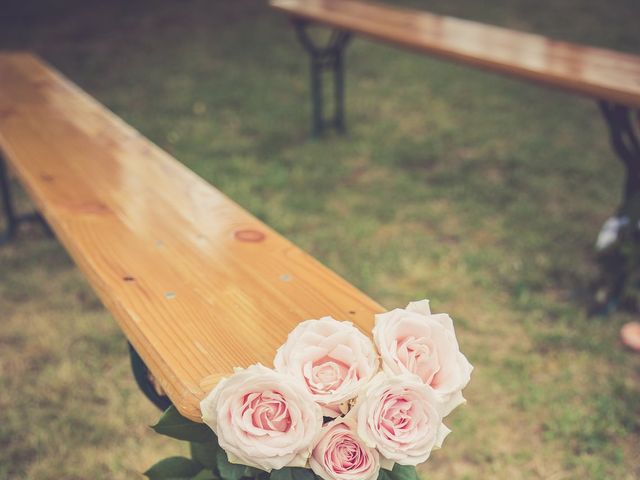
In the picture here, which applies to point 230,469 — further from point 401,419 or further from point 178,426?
point 401,419

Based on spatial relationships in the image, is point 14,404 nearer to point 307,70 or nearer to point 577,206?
point 577,206

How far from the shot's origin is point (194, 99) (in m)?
5.04

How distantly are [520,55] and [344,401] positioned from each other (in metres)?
2.22

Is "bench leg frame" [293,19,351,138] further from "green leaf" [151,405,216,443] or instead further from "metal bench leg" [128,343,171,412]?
"green leaf" [151,405,216,443]

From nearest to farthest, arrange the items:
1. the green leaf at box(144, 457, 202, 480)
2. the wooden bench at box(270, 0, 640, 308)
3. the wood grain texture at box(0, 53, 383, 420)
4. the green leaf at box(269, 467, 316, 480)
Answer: the green leaf at box(269, 467, 316, 480) < the wood grain texture at box(0, 53, 383, 420) < the green leaf at box(144, 457, 202, 480) < the wooden bench at box(270, 0, 640, 308)

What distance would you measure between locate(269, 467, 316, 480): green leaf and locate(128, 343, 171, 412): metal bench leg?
1.50ft

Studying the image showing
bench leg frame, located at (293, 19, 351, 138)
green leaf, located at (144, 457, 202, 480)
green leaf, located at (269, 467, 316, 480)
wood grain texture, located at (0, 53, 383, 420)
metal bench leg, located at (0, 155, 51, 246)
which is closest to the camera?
green leaf, located at (269, 467, 316, 480)

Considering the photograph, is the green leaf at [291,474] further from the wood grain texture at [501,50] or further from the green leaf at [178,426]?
the wood grain texture at [501,50]

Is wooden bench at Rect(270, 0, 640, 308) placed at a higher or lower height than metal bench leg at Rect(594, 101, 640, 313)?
higher

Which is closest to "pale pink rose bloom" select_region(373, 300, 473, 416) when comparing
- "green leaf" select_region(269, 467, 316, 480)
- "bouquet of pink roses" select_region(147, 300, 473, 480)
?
"bouquet of pink roses" select_region(147, 300, 473, 480)

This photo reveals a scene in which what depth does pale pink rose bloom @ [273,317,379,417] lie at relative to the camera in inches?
38.4

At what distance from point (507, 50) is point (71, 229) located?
2015 mm

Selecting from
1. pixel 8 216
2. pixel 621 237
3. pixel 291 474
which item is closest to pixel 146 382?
pixel 291 474

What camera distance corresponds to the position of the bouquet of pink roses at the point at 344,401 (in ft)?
3.07
